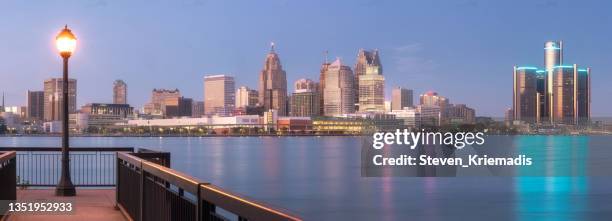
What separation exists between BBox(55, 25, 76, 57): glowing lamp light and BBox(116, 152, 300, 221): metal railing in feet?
12.0

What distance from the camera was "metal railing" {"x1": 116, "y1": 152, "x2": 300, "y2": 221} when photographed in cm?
441

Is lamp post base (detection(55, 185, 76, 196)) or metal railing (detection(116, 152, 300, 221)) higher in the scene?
metal railing (detection(116, 152, 300, 221))

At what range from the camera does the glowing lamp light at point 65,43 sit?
1688cm

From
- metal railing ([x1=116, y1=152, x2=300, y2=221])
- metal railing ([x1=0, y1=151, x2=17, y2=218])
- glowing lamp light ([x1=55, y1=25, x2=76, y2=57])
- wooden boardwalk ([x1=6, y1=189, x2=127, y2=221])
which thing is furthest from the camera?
glowing lamp light ([x1=55, y1=25, x2=76, y2=57])

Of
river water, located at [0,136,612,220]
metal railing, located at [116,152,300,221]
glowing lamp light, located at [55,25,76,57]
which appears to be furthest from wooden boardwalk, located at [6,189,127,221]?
river water, located at [0,136,612,220]

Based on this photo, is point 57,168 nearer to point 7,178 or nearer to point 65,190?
point 65,190

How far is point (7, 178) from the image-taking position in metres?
11.9

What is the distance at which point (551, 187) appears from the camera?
71.4 metres

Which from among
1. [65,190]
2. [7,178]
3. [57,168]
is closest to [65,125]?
[65,190]

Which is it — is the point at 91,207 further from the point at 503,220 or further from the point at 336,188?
the point at 336,188

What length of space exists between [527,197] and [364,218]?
22.0 m

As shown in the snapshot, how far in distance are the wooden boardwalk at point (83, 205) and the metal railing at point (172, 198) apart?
31 cm

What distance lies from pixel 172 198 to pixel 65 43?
410 inches

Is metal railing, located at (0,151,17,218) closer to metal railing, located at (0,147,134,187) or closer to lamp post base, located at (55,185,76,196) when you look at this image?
lamp post base, located at (55,185,76,196)
